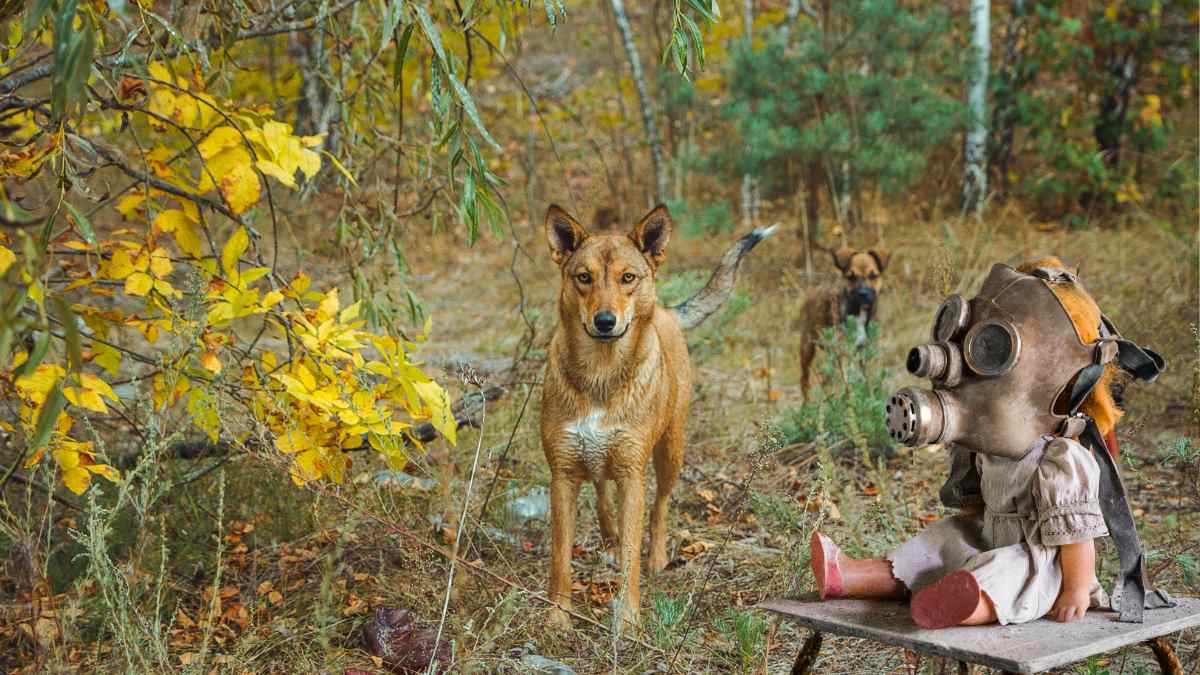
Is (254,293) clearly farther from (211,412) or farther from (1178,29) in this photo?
(1178,29)

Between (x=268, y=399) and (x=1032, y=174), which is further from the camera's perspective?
(x=1032, y=174)

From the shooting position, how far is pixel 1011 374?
2473 millimetres

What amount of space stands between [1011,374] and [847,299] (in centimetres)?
396

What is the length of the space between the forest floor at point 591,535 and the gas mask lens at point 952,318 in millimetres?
496

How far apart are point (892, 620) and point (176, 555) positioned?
9.41 feet

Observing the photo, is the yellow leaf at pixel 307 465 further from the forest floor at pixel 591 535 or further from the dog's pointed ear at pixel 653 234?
the dog's pointed ear at pixel 653 234

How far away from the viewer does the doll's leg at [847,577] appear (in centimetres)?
258

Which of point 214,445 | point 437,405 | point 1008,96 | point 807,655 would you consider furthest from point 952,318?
point 1008,96

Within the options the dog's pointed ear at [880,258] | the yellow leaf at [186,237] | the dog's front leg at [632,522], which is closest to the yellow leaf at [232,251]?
the yellow leaf at [186,237]

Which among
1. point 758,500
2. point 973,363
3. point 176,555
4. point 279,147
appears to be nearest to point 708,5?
point 973,363

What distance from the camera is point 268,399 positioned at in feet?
10.5

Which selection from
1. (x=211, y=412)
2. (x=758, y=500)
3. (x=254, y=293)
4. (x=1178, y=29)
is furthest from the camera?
(x=1178, y=29)

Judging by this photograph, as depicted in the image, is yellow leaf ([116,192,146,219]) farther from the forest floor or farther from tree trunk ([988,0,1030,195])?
tree trunk ([988,0,1030,195])

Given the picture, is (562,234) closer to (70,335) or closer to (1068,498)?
(1068,498)
